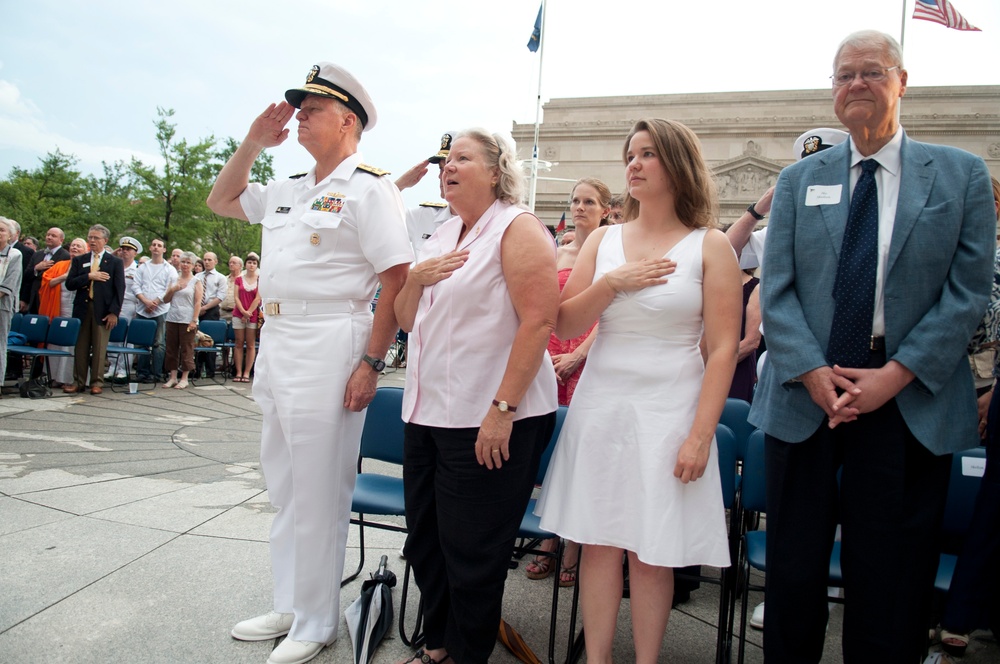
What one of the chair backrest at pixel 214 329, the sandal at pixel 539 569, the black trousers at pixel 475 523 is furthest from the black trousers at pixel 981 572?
the chair backrest at pixel 214 329

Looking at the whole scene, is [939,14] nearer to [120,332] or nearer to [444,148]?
[444,148]

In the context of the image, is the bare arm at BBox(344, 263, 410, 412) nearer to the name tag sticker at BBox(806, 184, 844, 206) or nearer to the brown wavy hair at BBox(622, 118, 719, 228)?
the brown wavy hair at BBox(622, 118, 719, 228)

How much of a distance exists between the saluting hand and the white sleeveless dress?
68.0 inches

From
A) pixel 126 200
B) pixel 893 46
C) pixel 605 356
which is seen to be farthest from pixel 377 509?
pixel 126 200

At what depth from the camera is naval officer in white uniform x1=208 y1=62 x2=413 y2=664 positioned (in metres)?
2.55

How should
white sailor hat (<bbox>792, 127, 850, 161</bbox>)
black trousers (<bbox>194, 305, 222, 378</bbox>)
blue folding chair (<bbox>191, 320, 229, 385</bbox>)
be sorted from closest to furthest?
white sailor hat (<bbox>792, 127, 850, 161</bbox>) < blue folding chair (<bbox>191, 320, 229, 385</bbox>) < black trousers (<bbox>194, 305, 222, 378</bbox>)

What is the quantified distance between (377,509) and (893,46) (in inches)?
101

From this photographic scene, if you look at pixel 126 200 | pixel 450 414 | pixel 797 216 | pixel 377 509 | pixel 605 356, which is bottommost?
pixel 377 509

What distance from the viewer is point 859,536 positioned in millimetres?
2012

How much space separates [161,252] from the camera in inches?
406

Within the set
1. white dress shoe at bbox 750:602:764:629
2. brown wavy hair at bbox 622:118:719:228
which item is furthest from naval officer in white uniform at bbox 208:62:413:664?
white dress shoe at bbox 750:602:764:629

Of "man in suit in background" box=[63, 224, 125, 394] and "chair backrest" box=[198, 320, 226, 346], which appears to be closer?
"man in suit in background" box=[63, 224, 125, 394]

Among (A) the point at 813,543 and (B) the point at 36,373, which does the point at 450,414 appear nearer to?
(A) the point at 813,543

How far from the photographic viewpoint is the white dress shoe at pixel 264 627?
258cm
